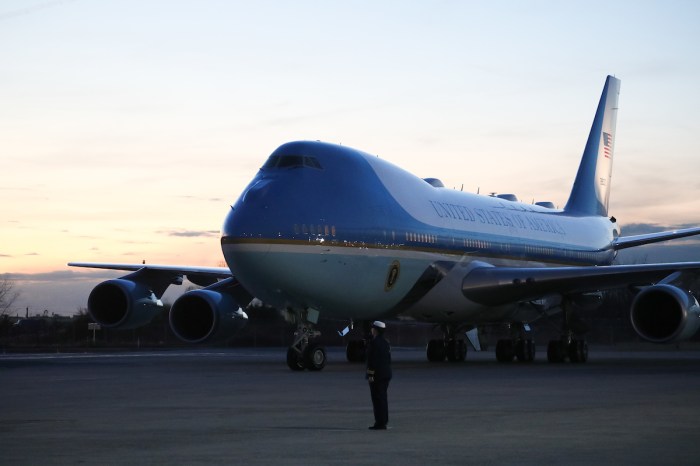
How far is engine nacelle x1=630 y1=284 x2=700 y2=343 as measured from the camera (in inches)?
1059

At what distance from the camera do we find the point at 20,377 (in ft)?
76.4

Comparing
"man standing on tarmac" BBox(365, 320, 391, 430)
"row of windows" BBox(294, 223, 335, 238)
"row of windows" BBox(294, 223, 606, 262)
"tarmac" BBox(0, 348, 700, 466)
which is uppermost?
"row of windows" BBox(294, 223, 606, 262)

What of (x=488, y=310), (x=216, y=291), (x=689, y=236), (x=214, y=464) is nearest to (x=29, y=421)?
(x=214, y=464)

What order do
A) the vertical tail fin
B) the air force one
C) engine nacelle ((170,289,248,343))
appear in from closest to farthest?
the air force one < engine nacelle ((170,289,248,343)) < the vertical tail fin

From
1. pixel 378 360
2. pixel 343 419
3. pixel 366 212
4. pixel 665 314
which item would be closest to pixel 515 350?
pixel 665 314

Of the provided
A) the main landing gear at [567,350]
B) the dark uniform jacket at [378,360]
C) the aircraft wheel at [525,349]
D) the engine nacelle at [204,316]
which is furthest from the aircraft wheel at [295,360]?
the dark uniform jacket at [378,360]

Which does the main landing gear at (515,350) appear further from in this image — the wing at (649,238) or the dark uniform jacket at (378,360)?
the dark uniform jacket at (378,360)

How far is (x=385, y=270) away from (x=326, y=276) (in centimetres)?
223

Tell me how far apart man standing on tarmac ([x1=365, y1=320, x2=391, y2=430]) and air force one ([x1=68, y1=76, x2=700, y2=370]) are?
10.2 m

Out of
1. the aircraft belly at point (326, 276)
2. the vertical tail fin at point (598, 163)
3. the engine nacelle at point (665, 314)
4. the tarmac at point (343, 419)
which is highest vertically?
the vertical tail fin at point (598, 163)

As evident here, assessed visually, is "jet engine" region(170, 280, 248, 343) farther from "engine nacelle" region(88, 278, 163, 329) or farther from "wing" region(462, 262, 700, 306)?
"wing" region(462, 262, 700, 306)

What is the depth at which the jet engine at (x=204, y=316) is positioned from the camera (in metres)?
28.7

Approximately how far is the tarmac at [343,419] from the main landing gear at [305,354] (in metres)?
1.04

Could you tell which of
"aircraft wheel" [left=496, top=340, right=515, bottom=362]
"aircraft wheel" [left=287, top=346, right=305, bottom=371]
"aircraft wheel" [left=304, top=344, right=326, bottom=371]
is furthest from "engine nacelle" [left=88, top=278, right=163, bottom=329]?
"aircraft wheel" [left=496, top=340, right=515, bottom=362]
